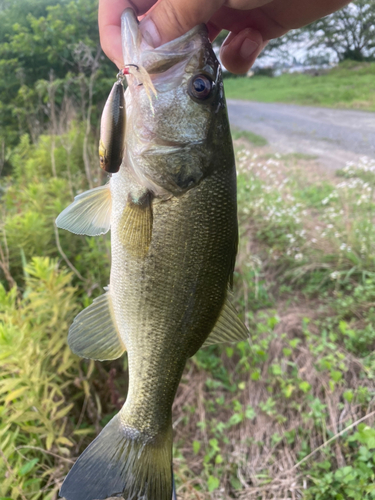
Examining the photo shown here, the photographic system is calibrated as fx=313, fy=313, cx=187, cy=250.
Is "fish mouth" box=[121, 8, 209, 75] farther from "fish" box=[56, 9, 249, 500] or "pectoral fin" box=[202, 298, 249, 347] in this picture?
"pectoral fin" box=[202, 298, 249, 347]

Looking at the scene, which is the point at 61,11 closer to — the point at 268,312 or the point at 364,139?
the point at 364,139

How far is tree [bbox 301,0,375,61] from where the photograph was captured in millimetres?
6570

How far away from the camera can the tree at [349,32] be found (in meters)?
6.57

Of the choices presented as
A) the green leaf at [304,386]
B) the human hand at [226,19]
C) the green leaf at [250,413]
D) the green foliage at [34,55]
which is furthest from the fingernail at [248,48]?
the green foliage at [34,55]

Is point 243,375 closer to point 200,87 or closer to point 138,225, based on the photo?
point 138,225

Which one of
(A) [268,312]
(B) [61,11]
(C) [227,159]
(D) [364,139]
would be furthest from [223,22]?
(B) [61,11]

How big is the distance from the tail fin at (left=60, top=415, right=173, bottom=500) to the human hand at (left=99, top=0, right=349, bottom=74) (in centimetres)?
128

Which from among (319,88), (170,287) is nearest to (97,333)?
(170,287)

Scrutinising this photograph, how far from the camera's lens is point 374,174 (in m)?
3.84

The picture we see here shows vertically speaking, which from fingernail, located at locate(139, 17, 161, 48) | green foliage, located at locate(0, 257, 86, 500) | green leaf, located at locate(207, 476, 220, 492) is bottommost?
green leaf, located at locate(207, 476, 220, 492)

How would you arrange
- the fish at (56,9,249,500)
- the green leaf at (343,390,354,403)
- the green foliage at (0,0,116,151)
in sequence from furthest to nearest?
the green foliage at (0,0,116,151) < the green leaf at (343,390,354,403) < the fish at (56,9,249,500)

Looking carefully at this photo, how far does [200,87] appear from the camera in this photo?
95 centimetres

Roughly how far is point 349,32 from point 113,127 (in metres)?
8.82

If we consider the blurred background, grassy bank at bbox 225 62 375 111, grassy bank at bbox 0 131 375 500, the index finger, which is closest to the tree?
grassy bank at bbox 225 62 375 111
